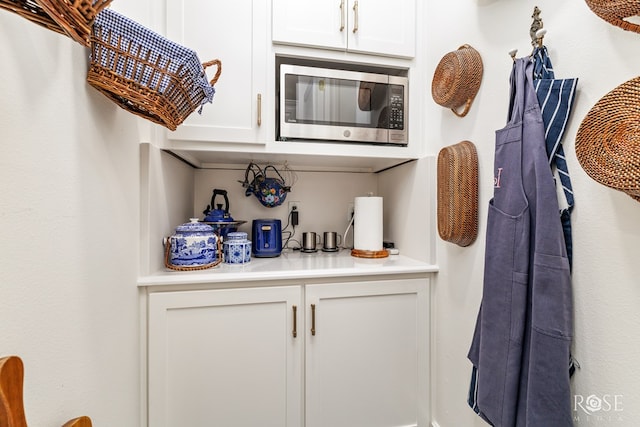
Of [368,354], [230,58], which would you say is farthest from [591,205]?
[230,58]

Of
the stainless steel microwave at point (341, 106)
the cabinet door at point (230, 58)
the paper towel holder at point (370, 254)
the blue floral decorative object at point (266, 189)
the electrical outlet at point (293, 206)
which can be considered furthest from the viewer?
the electrical outlet at point (293, 206)

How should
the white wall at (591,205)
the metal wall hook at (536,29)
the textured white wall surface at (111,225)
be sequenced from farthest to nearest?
the metal wall hook at (536,29) < the white wall at (591,205) < the textured white wall surface at (111,225)

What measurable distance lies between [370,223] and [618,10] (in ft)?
3.35

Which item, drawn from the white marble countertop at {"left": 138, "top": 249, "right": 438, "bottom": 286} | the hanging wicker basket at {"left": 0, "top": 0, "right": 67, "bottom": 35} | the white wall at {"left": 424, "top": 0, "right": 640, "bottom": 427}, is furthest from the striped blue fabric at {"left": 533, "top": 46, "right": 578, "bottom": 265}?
the hanging wicker basket at {"left": 0, "top": 0, "right": 67, "bottom": 35}

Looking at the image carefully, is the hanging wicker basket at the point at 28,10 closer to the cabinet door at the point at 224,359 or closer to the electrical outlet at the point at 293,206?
the cabinet door at the point at 224,359

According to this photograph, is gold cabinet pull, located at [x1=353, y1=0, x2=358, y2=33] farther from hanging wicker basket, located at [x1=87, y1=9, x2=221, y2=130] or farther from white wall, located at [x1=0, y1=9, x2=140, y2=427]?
white wall, located at [x1=0, y1=9, x2=140, y2=427]

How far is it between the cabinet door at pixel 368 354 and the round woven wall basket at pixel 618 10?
3.23 ft

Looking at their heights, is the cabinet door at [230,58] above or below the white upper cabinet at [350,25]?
below

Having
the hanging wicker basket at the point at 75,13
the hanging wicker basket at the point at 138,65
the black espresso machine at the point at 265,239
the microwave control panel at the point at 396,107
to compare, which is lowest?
the black espresso machine at the point at 265,239

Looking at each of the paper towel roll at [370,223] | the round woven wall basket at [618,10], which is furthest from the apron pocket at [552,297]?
the paper towel roll at [370,223]

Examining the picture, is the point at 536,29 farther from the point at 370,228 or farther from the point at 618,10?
the point at 370,228

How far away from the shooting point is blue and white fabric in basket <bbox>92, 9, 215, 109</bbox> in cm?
60

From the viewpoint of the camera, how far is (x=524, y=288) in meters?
0.73

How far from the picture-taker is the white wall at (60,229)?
458 millimetres
